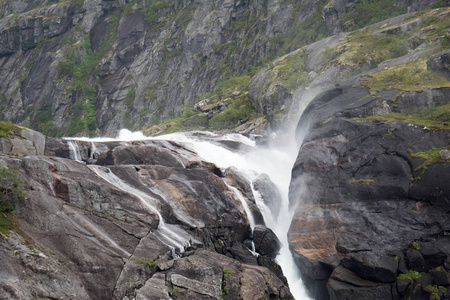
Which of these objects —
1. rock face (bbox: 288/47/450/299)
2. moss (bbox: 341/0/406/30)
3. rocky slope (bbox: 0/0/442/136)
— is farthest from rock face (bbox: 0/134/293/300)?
rocky slope (bbox: 0/0/442/136)

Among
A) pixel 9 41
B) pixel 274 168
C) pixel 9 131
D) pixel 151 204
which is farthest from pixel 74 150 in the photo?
pixel 9 41

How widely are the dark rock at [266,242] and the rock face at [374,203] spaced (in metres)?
2.02

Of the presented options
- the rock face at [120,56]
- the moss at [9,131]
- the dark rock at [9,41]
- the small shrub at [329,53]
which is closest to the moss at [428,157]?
the moss at [9,131]

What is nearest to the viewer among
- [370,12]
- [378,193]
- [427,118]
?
[378,193]

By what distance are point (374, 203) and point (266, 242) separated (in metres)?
8.45

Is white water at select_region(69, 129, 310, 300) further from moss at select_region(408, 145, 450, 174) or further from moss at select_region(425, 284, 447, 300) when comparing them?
moss at select_region(408, 145, 450, 174)

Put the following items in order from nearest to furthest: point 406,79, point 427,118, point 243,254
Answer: point 243,254 < point 427,118 < point 406,79

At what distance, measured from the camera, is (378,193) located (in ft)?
90.2

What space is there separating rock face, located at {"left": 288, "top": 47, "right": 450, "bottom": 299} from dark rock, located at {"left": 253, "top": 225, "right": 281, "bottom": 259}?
2.02 m

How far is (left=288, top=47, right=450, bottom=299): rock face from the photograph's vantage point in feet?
75.6

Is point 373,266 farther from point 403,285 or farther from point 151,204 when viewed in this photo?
point 151,204

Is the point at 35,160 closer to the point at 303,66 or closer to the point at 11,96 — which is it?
the point at 303,66

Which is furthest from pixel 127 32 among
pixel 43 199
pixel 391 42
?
pixel 43 199

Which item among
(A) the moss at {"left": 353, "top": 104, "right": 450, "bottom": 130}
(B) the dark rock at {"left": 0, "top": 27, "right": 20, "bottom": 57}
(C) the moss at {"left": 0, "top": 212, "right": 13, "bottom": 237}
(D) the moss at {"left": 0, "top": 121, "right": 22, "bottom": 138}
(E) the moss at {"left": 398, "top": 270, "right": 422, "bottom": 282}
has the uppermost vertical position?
(B) the dark rock at {"left": 0, "top": 27, "right": 20, "bottom": 57}
